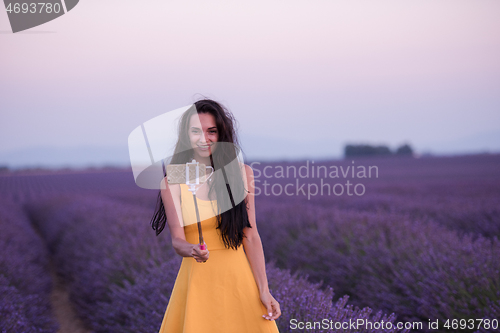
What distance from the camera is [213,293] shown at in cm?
119

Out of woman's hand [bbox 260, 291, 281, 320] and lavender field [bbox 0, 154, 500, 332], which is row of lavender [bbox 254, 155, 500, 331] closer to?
lavender field [bbox 0, 154, 500, 332]

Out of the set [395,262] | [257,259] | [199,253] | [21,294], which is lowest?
[395,262]

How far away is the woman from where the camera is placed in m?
1.16

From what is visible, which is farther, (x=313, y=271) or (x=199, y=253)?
(x=313, y=271)

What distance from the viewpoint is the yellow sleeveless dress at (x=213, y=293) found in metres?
1.17

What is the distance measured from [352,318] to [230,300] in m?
0.88

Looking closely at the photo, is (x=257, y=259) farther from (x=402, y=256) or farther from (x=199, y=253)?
(x=402, y=256)

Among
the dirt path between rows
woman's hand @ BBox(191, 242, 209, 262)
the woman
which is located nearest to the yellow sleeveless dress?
the woman

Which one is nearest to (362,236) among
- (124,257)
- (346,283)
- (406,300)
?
(346,283)

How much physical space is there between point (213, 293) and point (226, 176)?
0.40 meters

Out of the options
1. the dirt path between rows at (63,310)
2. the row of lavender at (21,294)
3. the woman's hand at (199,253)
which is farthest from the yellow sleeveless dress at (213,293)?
the dirt path between rows at (63,310)

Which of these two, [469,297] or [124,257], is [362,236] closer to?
[469,297]

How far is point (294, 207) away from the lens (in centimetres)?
532

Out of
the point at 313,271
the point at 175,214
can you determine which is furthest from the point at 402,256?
the point at 175,214
